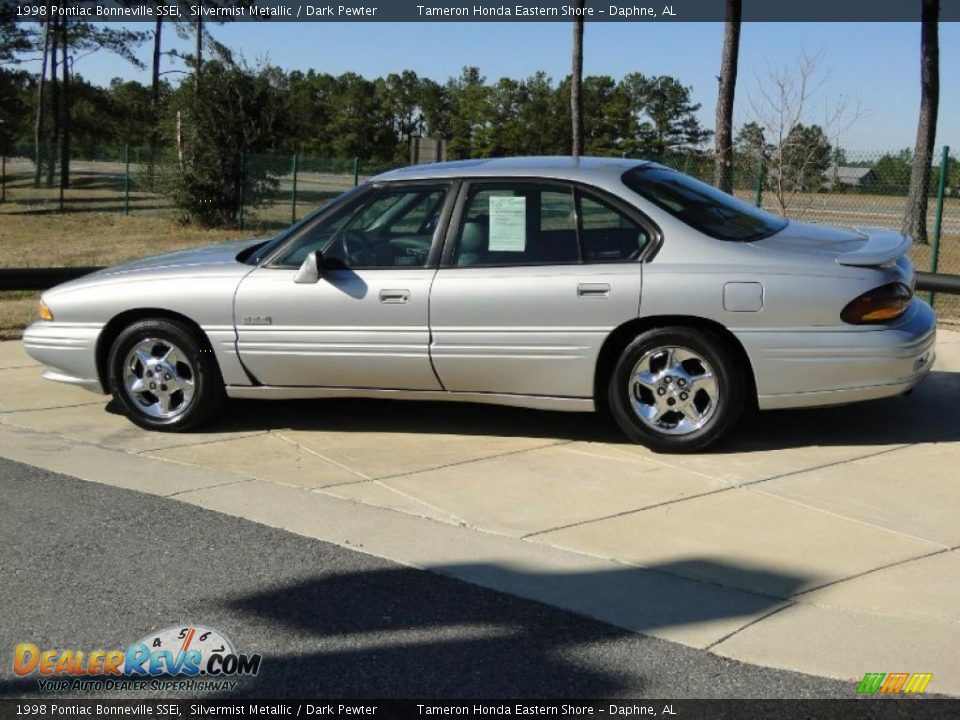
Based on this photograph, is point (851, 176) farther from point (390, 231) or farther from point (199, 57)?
point (199, 57)

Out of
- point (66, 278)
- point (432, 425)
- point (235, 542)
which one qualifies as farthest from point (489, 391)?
point (66, 278)

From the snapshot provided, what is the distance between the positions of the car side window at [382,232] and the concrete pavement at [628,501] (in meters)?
1.10

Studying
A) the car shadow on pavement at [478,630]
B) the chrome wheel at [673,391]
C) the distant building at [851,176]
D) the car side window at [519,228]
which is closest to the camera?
the car shadow on pavement at [478,630]

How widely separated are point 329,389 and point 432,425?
2.57 feet

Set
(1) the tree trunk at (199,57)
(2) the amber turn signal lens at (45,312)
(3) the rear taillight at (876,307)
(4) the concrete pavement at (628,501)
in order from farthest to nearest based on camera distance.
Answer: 1. (1) the tree trunk at (199,57)
2. (2) the amber turn signal lens at (45,312)
3. (3) the rear taillight at (876,307)
4. (4) the concrete pavement at (628,501)

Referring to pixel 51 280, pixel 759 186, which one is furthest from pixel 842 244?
pixel 759 186

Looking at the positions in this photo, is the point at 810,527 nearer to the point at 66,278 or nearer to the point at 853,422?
the point at 853,422

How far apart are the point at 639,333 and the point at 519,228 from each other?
0.92 meters

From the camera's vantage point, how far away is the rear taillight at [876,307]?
6.42 m

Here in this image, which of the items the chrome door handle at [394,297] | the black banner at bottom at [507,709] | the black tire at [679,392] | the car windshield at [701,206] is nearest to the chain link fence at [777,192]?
the car windshield at [701,206]

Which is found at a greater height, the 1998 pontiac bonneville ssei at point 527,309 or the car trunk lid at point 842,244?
the car trunk lid at point 842,244

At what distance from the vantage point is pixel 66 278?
11164 millimetres

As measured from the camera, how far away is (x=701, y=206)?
7020 mm

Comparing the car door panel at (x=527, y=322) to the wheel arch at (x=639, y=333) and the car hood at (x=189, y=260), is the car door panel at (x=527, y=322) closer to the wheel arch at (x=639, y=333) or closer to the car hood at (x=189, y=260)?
the wheel arch at (x=639, y=333)
